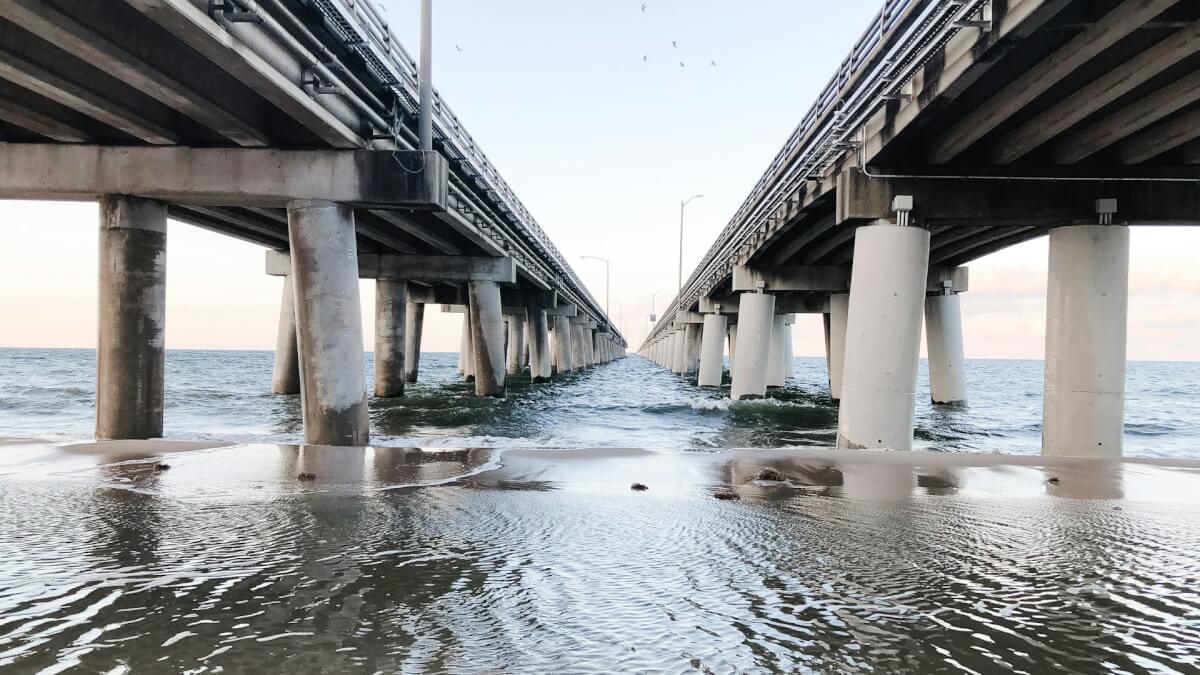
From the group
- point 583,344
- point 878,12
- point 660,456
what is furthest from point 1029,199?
point 583,344

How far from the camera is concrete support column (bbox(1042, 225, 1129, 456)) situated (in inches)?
600

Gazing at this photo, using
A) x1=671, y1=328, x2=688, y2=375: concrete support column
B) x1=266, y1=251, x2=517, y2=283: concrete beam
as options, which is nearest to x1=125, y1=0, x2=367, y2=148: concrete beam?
x1=266, y1=251, x2=517, y2=283: concrete beam

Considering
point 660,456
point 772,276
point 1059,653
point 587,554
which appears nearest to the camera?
point 1059,653

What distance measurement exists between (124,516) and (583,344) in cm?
8395

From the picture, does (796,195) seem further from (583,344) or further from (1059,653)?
(583,344)

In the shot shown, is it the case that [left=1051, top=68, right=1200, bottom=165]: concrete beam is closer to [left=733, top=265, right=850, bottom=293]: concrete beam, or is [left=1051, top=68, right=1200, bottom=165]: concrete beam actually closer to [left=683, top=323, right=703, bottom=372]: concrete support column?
[left=733, top=265, right=850, bottom=293]: concrete beam

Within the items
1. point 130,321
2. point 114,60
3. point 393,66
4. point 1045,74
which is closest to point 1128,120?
point 1045,74

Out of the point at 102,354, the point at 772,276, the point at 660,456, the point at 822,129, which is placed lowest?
the point at 660,456

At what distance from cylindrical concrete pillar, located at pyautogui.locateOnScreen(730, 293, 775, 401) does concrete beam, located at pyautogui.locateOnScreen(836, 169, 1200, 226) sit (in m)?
18.9

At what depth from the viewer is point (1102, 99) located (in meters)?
11.2

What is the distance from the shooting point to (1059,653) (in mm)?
3619

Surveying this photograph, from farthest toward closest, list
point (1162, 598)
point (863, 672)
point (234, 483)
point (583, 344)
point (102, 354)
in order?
point (583, 344)
point (102, 354)
point (234, 483)
point (1162, 598)
point (863, 672)

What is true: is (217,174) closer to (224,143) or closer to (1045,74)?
(224,143)

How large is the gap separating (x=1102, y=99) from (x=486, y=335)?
27585 mm
